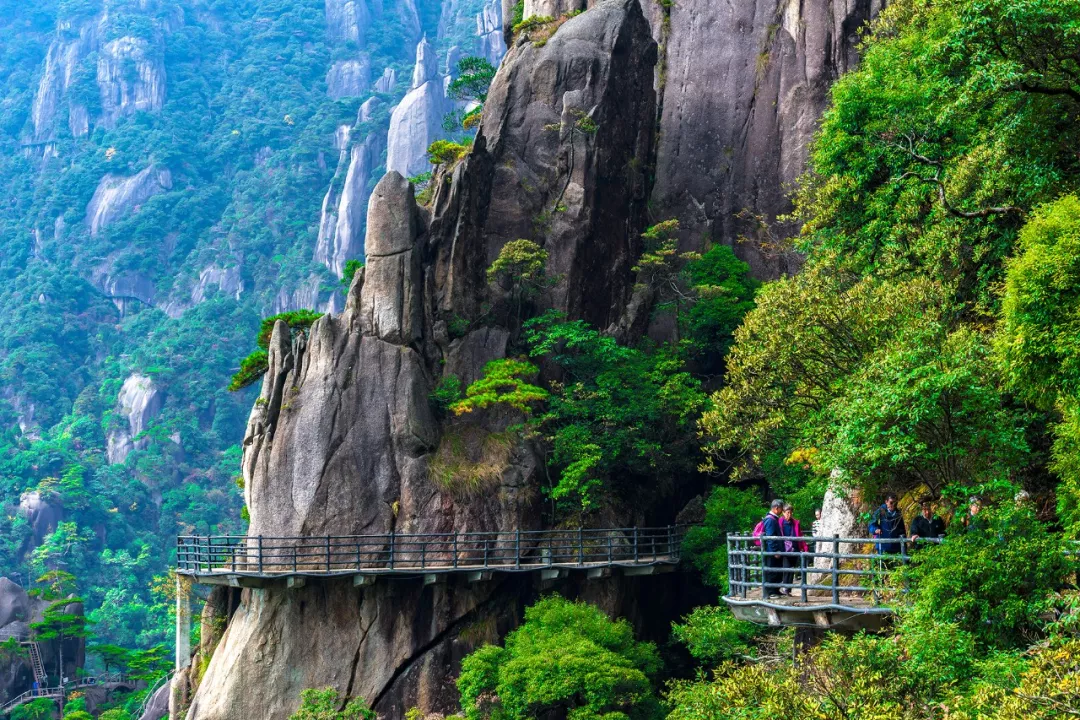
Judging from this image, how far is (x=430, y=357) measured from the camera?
32344mm

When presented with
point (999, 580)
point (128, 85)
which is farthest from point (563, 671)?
point (128, 85)

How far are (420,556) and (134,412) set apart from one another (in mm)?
73469

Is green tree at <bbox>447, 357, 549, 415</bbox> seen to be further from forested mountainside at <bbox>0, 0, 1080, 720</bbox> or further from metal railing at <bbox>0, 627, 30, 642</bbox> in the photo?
metal railing at <bbox>0, 627, 30, 642</bbox>

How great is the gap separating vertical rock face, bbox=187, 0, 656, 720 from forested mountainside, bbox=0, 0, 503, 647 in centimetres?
4716

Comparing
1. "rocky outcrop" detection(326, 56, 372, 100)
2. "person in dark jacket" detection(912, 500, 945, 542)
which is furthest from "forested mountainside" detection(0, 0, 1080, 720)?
"rocky outcrop" detection(326, 56, 372, 100)

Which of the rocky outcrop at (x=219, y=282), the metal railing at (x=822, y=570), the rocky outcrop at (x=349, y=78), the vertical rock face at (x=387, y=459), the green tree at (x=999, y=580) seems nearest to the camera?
the green tree at (x=999, y=580)

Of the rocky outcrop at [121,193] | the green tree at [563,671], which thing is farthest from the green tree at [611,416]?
the rocky outcrop at [121,193]

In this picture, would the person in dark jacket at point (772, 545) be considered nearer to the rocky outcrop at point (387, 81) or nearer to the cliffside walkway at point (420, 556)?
the cliffside walkway at point (420, 556)

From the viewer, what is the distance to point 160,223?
114 m

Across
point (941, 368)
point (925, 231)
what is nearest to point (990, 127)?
point (925, 231)

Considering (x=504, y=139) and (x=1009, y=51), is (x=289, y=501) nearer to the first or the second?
(x=504, y=139)

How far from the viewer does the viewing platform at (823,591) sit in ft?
52.7

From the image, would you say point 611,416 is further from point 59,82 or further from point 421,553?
point 59,82

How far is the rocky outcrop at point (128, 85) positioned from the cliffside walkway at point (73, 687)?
80717 mm
